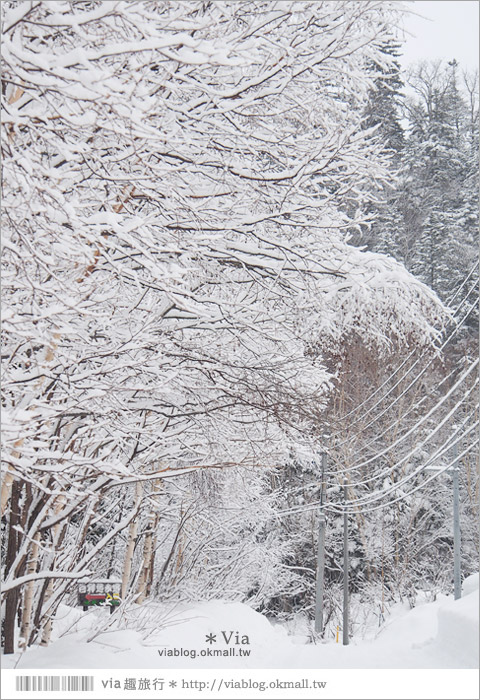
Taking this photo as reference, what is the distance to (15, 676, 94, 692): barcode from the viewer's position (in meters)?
3.03

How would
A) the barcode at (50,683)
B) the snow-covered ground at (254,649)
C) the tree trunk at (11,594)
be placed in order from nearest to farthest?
the barcode at (50,683)
the snow-covered ground at (254,649)
the tree trunk at (11,594)

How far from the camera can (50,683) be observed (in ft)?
10.1

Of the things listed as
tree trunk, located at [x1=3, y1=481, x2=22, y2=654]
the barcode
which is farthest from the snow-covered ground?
the barcode

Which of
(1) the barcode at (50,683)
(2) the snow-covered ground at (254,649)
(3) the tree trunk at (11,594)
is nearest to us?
(1) the barcode at (50,683)

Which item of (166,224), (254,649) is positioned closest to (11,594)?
(254,649)

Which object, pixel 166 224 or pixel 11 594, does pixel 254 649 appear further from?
pixel 166 224

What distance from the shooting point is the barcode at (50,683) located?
303cm

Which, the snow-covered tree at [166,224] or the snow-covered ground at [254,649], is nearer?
the snow-covered tree at [166,224]

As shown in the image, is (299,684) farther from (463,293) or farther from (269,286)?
(463,293)

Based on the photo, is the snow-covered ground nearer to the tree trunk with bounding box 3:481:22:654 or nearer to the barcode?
the tree trunk with bounding box 3:481:22:654

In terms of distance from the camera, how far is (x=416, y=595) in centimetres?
1638

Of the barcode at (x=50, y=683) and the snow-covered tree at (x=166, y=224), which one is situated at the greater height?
the snow-covered tree at (x=166, y=224)

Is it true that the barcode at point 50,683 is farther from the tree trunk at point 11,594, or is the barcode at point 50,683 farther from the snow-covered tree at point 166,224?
the tree trunk at point 11,594

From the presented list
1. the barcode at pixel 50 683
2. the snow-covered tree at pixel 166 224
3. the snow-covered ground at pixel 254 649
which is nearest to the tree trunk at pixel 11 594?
the snow-covered tree at pixel 166 224
